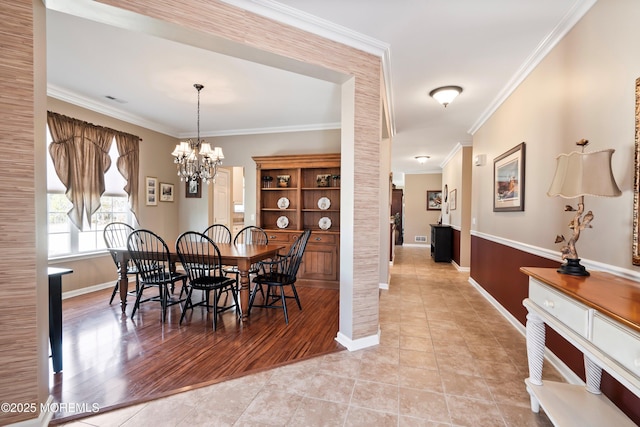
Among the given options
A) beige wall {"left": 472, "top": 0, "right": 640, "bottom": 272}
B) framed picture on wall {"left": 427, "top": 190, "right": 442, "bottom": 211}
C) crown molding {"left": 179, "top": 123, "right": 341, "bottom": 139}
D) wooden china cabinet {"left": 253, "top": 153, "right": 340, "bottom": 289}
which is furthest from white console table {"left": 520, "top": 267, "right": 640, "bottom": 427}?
framed picture on wall {"left": 427, "top": 190, "right": 442, "bottom": 211}

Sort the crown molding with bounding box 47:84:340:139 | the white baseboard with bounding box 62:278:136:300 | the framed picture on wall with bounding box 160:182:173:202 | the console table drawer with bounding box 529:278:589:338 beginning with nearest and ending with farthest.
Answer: the console table drawer with bounding box 529:278:589:338, the crown molding with bounding box 47:84:340:139, the white baseboard with bounding box 62:278:136:300, the framed picture on wall with bounding box 160:182:173:202

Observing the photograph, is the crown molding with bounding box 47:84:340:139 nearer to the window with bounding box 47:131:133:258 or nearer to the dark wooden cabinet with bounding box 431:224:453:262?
the window with bounding box 47:131:133:258

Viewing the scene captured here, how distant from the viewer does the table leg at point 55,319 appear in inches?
82.5

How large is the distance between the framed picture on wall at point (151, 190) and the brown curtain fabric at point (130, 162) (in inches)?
12.1

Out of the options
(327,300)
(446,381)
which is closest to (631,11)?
(446,381)

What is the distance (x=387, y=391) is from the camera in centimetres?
199

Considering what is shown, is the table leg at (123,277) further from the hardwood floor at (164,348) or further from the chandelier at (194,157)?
the chandelier at (194,157)

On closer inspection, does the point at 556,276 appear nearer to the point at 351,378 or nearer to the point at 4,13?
the point at 351,378

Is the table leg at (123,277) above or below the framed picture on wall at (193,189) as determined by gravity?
below

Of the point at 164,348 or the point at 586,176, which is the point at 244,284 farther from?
the point at 586,176

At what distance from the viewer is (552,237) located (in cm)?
243

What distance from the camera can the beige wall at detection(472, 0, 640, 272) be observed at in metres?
1.64

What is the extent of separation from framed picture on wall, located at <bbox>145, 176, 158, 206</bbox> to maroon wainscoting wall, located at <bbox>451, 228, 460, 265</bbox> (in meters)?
6.32

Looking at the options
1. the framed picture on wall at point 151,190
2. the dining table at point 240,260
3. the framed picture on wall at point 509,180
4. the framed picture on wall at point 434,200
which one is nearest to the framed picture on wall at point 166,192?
the framed picture on wall at point 151,190
